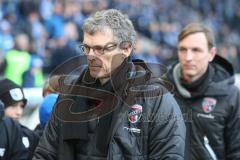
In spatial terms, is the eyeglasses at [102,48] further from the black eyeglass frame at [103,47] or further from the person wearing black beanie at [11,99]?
the person wearing black beanie at [11,99]

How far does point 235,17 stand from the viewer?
23156mm

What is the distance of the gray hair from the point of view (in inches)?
146

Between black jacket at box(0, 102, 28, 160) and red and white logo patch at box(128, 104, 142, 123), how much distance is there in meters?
1.11

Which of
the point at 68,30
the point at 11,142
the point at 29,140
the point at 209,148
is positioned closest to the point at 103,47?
the point at 11,142

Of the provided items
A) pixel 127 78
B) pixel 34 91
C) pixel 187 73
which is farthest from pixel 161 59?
pixel 127 78

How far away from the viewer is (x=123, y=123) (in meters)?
3.66

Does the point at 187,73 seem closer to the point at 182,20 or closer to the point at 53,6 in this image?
the point at 53,6

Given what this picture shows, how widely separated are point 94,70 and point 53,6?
12.7 meters

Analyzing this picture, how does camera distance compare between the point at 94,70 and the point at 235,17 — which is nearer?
the point at 94,70

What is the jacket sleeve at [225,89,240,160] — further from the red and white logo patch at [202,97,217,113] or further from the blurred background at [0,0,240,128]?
the blurred background at [0,0,240,128]

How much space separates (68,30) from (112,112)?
1076 cm

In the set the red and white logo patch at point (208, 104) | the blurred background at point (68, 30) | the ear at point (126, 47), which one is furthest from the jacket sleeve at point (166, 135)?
the blurred background at point (68, 30)

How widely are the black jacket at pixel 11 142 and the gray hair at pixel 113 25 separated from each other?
1088mm

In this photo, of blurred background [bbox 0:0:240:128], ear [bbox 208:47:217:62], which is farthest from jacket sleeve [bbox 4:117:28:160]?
ear [bbox 208:47:217:62]
